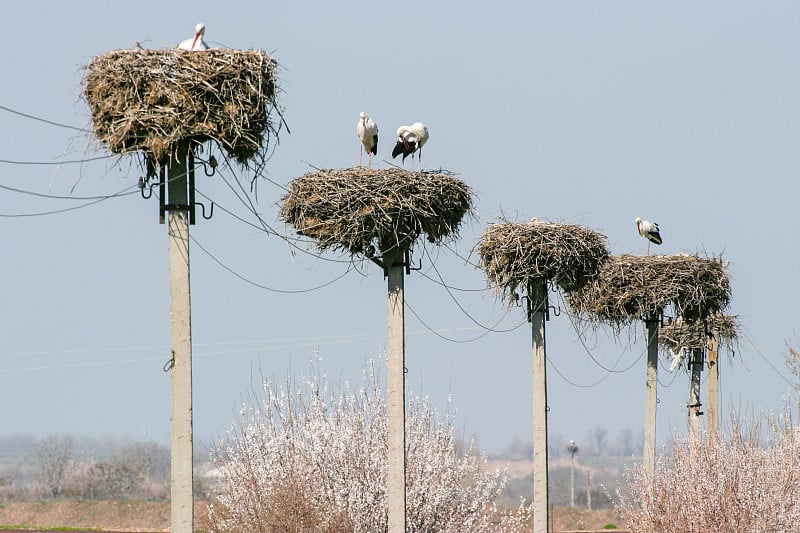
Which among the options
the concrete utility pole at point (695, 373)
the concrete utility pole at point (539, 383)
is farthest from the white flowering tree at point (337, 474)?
the concrete utility pole at point (695, 373)

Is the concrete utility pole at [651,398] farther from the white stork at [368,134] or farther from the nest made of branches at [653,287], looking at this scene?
the white stork at [368,134]

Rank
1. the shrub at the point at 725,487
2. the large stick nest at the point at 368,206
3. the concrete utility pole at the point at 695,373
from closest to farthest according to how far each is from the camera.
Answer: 1. the large stick nest at the point at 368,206
2. the shrub at the point at 725,487
3. the concrete utility pole at the point at 695,373

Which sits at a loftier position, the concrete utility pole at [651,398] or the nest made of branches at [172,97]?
the nest made of branches at [172,97]

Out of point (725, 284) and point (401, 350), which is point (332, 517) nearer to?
point (401, 350)

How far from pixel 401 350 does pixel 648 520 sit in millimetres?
4150

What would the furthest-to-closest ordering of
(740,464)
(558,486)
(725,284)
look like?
1. (558,486)
2. (725,284)
3. (740,464)

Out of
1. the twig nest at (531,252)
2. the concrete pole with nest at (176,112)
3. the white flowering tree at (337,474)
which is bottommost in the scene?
the white flowering tree at (337,474)

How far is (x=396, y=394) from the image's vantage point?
545 inches

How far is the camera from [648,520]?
15602 millimetres

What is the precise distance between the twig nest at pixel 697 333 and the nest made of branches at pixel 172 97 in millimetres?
15854

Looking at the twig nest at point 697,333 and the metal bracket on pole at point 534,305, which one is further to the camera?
the twig nest at point 697,333

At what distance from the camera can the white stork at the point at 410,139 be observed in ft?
49.7

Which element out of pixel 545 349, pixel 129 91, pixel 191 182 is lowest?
pixel 545 349

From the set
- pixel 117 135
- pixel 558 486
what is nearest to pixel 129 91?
pixel 117 135
